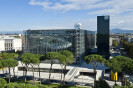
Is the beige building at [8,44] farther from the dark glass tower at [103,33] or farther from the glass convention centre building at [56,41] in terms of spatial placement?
the dark glass tower at [103,33]

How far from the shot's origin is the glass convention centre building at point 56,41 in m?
57.7

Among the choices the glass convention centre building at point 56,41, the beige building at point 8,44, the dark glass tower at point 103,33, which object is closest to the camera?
the glass convention centre building at point 56,41

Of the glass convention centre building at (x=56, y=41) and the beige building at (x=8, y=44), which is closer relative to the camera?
the glass convention centre building at (x=56, y=41)

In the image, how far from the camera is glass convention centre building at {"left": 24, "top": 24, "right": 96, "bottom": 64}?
2272 inches

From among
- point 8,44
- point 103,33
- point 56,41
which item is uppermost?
point 103,33

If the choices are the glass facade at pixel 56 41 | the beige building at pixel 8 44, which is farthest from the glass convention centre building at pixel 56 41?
the beige building at pixel 8 44

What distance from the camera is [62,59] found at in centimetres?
3744

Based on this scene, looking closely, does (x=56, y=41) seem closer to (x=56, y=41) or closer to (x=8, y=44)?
(x=56, y=41)

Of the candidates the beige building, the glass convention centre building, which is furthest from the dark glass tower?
the beige building

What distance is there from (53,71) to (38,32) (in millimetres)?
19913

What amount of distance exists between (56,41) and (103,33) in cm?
2113

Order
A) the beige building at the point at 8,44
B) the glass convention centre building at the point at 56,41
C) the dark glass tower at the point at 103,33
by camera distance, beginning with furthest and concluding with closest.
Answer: the beige building at the point at 8,44 < the dark glass tower at the point at 103,33 < the glass convention centre building at the point at 56,41

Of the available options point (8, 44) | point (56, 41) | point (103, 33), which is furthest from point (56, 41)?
point (8, 44)

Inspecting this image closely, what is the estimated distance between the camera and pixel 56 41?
197 feet
